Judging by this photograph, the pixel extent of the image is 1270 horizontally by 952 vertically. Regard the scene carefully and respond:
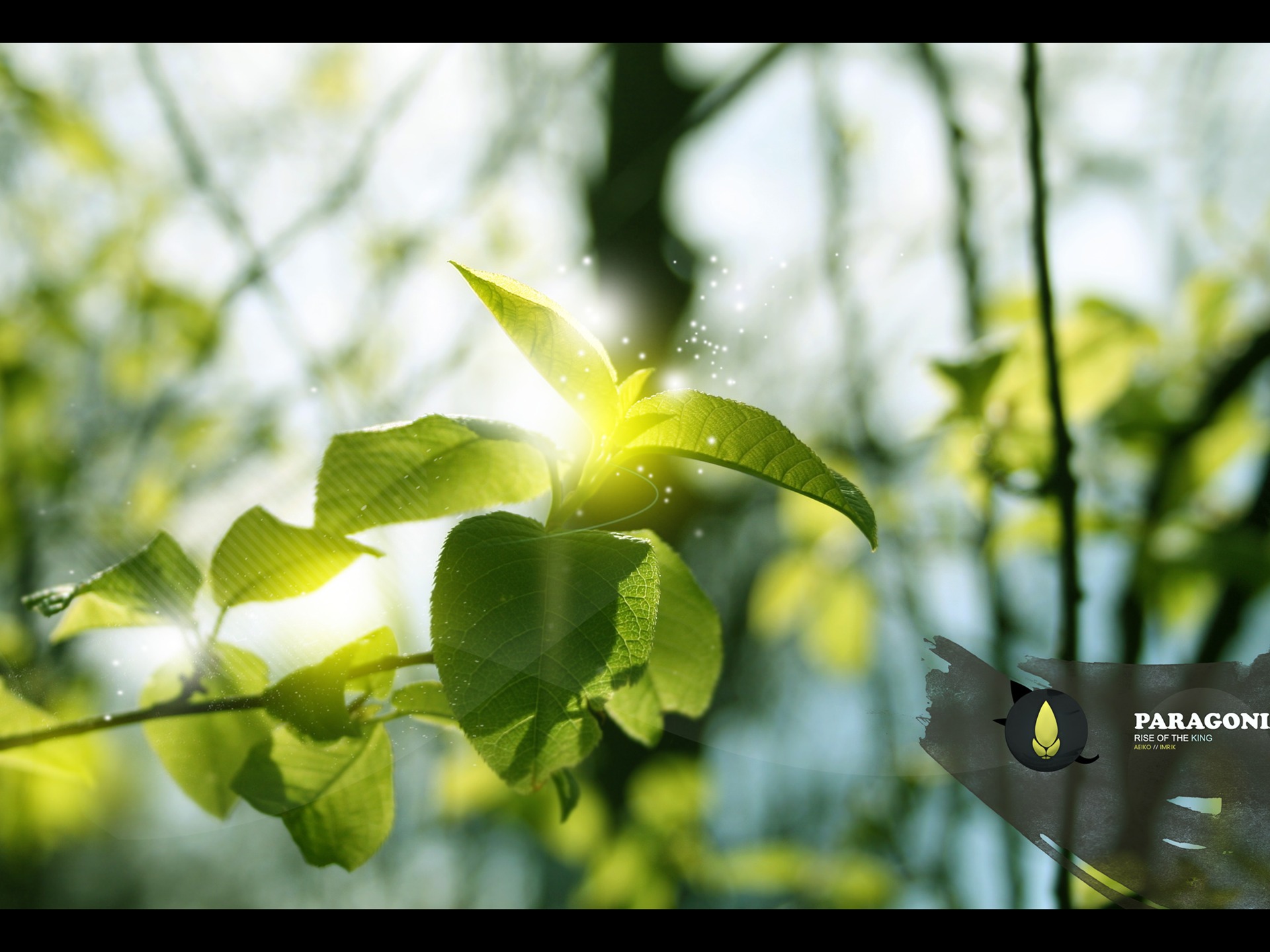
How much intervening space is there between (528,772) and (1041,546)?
0.83 m

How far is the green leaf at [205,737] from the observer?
35 cm

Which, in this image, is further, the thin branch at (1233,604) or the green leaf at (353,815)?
the thin branch at (1233,604)

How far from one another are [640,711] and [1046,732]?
1.13ft

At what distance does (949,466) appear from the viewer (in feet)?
3.07

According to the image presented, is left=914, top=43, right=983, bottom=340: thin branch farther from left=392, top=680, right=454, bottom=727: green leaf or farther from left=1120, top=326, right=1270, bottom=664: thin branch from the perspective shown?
left=392, top=680, right=454, bottom=727: green leaf

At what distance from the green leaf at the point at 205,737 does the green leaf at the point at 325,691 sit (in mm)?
63

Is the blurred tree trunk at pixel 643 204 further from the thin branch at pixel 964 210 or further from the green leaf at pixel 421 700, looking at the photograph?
the green leaf at pixel 421 700

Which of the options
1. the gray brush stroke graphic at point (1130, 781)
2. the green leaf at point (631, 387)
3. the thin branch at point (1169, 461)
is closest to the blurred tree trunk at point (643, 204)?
the thin branch at point (1169, 461)

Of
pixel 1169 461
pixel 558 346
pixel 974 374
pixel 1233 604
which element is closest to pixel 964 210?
pixel 974 374

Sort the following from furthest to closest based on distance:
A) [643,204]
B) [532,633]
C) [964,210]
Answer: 1. [643,204]
2. [964,210]
3. [532,633]

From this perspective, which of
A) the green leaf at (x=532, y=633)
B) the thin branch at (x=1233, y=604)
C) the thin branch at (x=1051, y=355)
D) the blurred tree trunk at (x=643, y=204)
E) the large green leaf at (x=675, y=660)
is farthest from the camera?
the blurred tree trunk at (x=643, y=204)

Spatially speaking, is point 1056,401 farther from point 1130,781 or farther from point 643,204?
point 643,204

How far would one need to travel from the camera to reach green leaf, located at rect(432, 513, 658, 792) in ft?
0.82

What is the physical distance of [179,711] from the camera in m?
0.32
